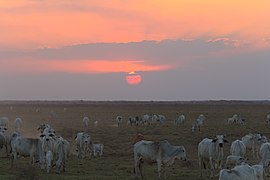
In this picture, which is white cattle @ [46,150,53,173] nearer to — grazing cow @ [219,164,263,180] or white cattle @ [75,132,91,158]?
white cattle @ [75,132,91,158]

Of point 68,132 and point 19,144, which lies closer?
point 19,144

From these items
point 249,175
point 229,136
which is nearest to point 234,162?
point 249,175

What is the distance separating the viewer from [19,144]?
2173 centimetres

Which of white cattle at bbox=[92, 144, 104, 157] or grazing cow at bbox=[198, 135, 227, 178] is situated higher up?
grazing cow at bbox=[198, 135, 227, 178]

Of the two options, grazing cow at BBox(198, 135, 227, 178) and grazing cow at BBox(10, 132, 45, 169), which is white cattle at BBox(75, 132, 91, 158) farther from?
grazing cow at BBox(198, 135, 227, 178)

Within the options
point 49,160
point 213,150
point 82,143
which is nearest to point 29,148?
point 49,160

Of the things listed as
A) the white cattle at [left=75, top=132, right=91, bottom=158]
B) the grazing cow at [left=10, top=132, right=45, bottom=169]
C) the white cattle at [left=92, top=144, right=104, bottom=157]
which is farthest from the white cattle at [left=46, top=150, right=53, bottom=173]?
the white cattle at [left=92, top=144, right=104, bottom=157]

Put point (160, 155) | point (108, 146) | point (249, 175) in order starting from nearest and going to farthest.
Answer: point (249, 175), point (160, 155), point (108, 146)

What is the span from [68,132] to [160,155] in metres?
24.4

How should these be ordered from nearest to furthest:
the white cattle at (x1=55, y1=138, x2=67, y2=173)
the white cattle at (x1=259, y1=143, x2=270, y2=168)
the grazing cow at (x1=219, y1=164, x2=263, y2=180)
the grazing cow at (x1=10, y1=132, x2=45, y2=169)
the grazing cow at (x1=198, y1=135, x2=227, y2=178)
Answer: the grazing cow at (x1=219, y1=164, x2=263, y2=180)
the grazing cow at (x1=198, y1=135, x2=227, y2=178)
the white cattle at (x1=55, y1=138, x2=67, y2=173)
the white cattle at (x1=259, y1=143, x2=270, y2=168)
the grazing cow at (x1=10, y1=132, x2=45, y2=169)

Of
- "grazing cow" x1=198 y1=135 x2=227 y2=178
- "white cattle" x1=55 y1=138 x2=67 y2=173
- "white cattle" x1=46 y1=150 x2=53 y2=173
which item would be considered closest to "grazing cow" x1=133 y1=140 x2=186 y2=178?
"grazing cow" x1=198 y1=135 x2=227 y2=178

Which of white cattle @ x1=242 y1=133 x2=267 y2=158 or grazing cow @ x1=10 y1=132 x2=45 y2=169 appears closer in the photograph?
grazing cow @ x1=10 y1=132 x2=45 y2=169

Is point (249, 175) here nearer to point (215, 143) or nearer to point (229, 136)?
point (215, 143)

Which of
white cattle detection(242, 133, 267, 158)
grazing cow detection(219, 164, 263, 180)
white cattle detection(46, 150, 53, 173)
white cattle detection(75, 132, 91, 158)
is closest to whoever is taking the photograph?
grazing cow detection(219, 164, 263, 180)
